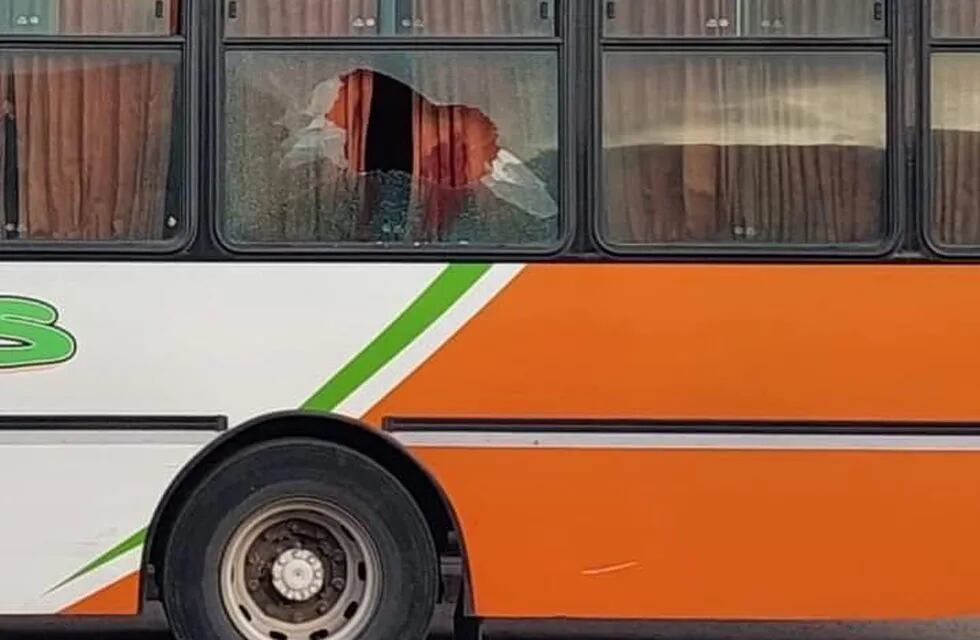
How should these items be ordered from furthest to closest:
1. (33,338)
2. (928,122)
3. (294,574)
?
(294,574) < (928,122) < (33,338)

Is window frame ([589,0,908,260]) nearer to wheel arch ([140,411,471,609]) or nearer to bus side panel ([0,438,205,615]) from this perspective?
wheel arch ([140,411,471,609])

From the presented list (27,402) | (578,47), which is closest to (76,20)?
(27,402)

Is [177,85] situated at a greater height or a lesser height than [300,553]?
greater

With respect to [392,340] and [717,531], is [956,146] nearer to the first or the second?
[717,531]

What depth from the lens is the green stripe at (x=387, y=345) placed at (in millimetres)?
5340

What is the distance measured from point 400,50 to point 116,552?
2.06m

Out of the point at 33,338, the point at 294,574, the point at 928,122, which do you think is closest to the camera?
the point at 33,338

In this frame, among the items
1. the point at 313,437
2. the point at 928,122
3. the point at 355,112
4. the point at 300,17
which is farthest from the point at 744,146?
the point at 313,437

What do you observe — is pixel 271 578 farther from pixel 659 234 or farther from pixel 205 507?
pixel 659 234

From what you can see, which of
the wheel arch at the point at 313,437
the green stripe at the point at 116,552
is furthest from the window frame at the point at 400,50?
the green stripe at the point at 116,552

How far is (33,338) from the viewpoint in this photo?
531cm

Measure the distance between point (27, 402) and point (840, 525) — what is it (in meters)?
2.89

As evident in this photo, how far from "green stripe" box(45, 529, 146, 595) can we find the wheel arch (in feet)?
0.09

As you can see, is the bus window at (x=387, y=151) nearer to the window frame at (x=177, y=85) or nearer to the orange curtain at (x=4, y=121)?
the window frame at (x=177, y=85)
